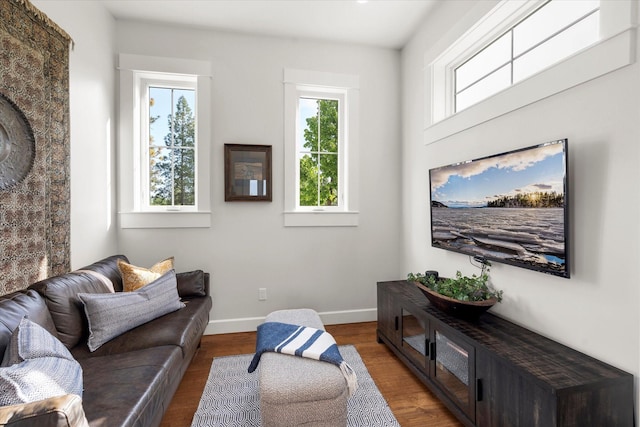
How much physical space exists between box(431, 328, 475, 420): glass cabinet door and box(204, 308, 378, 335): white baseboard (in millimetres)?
1347

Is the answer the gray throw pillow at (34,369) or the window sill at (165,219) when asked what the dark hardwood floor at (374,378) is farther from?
→ the window sill at (165,219)

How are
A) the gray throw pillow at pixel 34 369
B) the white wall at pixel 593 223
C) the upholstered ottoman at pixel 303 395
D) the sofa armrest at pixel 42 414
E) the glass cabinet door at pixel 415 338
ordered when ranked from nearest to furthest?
the sofa armrest at pixel 42 414 < the gray throw pillow at pixel 34 369 < the white wall at pixel 593 223 < the upholstered ottoman at pixel 303 395 < the glass cabinet door at pixel 415 338

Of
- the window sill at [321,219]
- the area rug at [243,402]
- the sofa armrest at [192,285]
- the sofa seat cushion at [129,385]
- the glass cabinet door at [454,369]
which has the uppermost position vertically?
the window sill at [321,219]

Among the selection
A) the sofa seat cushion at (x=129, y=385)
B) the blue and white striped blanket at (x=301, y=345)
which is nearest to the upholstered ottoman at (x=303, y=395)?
the blue and white striped blanket at (x=301, y=345)

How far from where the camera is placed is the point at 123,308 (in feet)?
5.92

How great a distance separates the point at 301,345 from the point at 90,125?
236 cm

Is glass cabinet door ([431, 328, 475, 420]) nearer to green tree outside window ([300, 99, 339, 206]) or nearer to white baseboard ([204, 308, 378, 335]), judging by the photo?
white baseboard ([204, 308, 378, 335])

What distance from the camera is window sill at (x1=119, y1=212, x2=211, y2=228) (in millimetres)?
2795

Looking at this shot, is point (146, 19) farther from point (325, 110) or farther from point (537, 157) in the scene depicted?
point (537, 157)

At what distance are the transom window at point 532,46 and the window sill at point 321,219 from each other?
4.89 feet

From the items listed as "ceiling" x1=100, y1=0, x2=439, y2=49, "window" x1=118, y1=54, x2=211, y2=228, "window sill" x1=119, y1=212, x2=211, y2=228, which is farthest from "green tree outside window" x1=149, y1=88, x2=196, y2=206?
"ceiling" x1=100, y1=0, x2=439, y2=49

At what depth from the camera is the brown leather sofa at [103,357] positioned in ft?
2.84

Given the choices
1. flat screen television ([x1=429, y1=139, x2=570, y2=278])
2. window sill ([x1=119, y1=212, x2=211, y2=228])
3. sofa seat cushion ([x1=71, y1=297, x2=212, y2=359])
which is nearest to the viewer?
flat screen television ([x1=429, y1=139, x2=570, y2=278])

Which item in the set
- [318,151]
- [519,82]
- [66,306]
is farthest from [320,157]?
[66,306]
